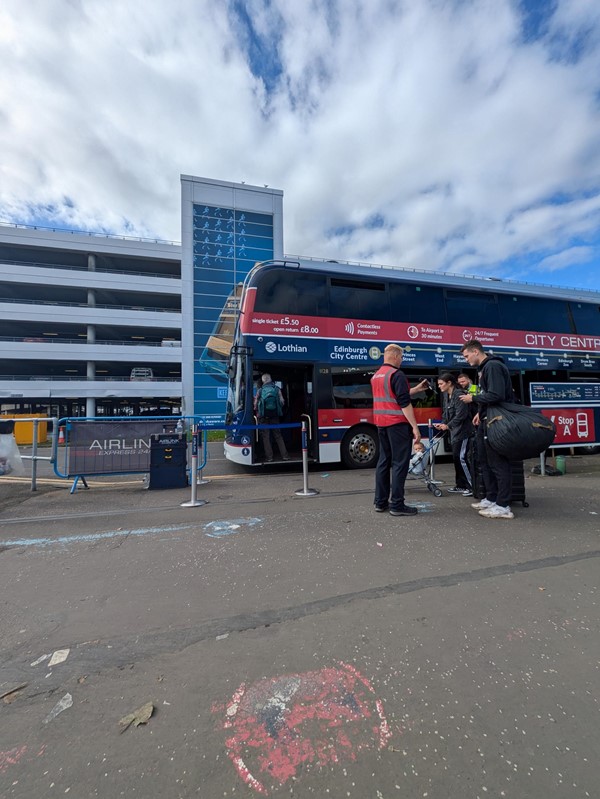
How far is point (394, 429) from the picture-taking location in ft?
15.3

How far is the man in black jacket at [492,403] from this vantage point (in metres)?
4.53

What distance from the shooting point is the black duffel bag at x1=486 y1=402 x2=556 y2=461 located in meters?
4.28

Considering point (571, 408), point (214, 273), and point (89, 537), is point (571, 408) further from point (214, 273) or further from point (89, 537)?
point (214, 273)

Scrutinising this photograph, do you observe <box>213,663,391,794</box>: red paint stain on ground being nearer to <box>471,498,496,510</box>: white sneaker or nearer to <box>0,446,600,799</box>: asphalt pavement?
<box>0,446,600,799</box>: asphalt pavement

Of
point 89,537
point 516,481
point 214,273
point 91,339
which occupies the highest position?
point 214,273

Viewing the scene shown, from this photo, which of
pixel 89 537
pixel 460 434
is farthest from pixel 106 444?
pixel 460 434

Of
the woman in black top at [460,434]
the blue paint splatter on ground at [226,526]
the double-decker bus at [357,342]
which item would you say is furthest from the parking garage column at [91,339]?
the woman in black top at [460,434]

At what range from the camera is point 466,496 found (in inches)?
226

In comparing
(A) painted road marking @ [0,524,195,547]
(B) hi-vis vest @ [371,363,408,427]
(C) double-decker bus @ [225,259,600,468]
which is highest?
(C) double-decker bus @ [225,259,600,468]

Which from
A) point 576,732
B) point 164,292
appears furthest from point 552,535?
point 164,292

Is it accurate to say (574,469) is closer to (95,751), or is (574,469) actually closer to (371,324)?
(371,324)

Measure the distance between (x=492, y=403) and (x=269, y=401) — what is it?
4.53 m

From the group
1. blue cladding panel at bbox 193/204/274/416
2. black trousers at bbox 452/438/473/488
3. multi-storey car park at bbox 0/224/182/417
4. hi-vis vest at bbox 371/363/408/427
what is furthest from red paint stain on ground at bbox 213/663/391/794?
multi-storey car park at bbox 0/224/182/417

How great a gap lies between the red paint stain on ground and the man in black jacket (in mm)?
3424
